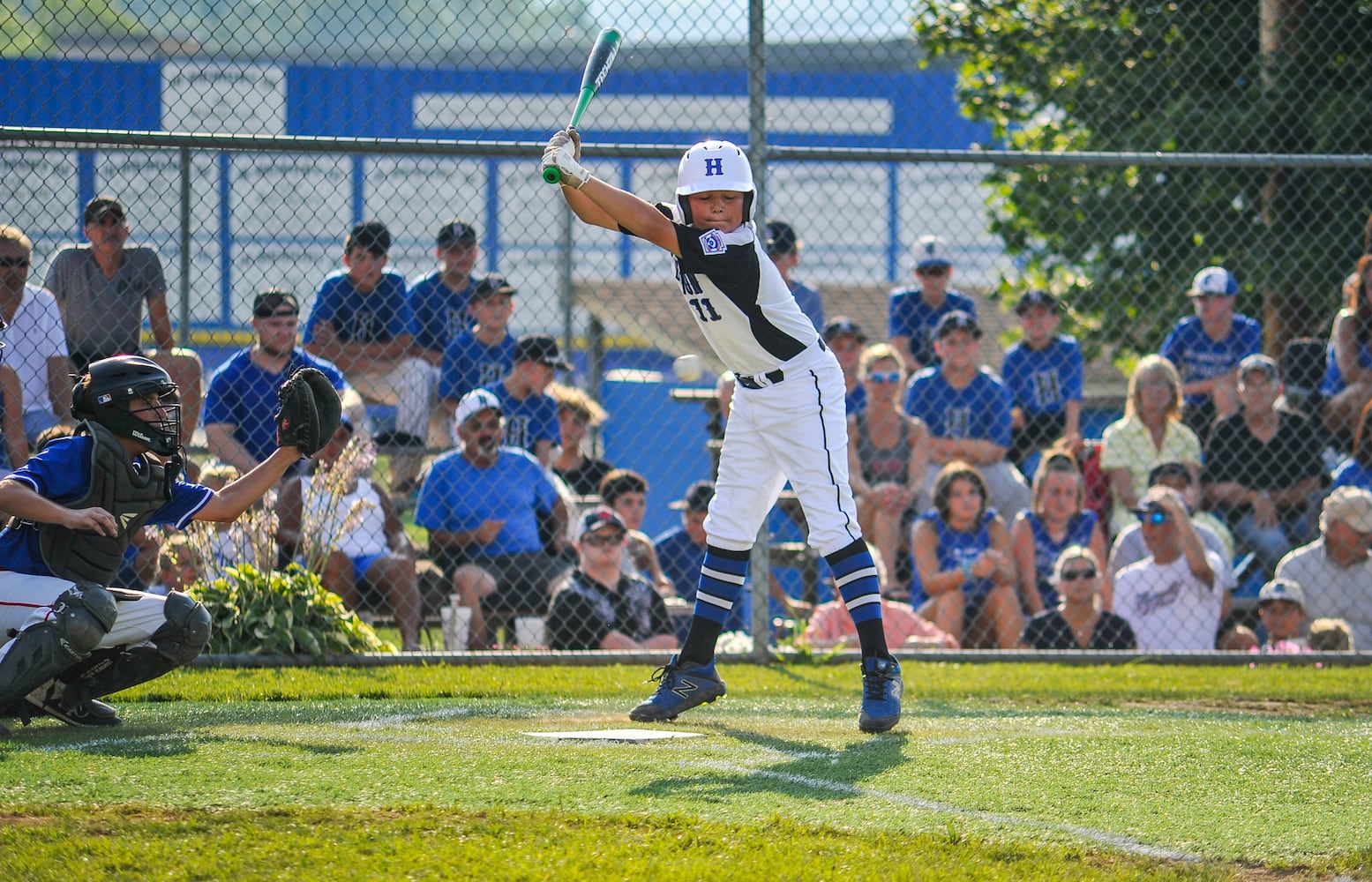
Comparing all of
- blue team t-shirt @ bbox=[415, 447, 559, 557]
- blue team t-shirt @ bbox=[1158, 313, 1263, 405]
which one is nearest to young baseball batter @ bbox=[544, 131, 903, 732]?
blue team t-shirt @ bbox=[415, 447, 559, 557]

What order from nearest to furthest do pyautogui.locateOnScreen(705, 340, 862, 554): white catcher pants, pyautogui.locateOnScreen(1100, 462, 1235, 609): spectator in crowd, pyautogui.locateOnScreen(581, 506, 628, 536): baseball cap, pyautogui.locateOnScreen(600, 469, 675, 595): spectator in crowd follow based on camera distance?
1. pyautogui.locateOnScreen(705, 340, 862, 554): white catcher pants
2. pyautogui.locateOnScreen(581, 506, 628, 536): baseball cap
3. pyautogui.locateOnScreen(1100, 462, 1235, 609): spectator in crowd
4. pyautogui.locateOnScreen(600, 469, 675, 595): spectator in crowd

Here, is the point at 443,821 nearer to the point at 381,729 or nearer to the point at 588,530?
the point at 381,729

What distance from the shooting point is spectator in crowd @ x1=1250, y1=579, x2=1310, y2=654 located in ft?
25.9

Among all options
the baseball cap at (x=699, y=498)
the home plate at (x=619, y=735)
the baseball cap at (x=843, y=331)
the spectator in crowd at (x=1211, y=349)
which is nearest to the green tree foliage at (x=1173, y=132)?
the spectator in crowd at (x=1211, y=349)

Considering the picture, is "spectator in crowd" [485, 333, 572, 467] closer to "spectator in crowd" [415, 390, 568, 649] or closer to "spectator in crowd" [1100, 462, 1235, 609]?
"spectator in crowd" [415, 390, 568, 649]

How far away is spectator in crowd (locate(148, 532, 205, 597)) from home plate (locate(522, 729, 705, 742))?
105 inches

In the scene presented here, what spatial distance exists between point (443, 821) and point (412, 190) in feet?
34.6

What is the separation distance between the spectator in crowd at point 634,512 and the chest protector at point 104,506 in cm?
402

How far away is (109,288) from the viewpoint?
7227mm

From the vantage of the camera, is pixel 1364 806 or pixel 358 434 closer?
pixel 1364 806

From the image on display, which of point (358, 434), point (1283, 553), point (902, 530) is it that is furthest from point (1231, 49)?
point (358, 434)

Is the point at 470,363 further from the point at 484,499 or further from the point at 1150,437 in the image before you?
the point at 1150,437

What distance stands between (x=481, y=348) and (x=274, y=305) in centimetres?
152

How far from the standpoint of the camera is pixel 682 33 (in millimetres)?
7195
